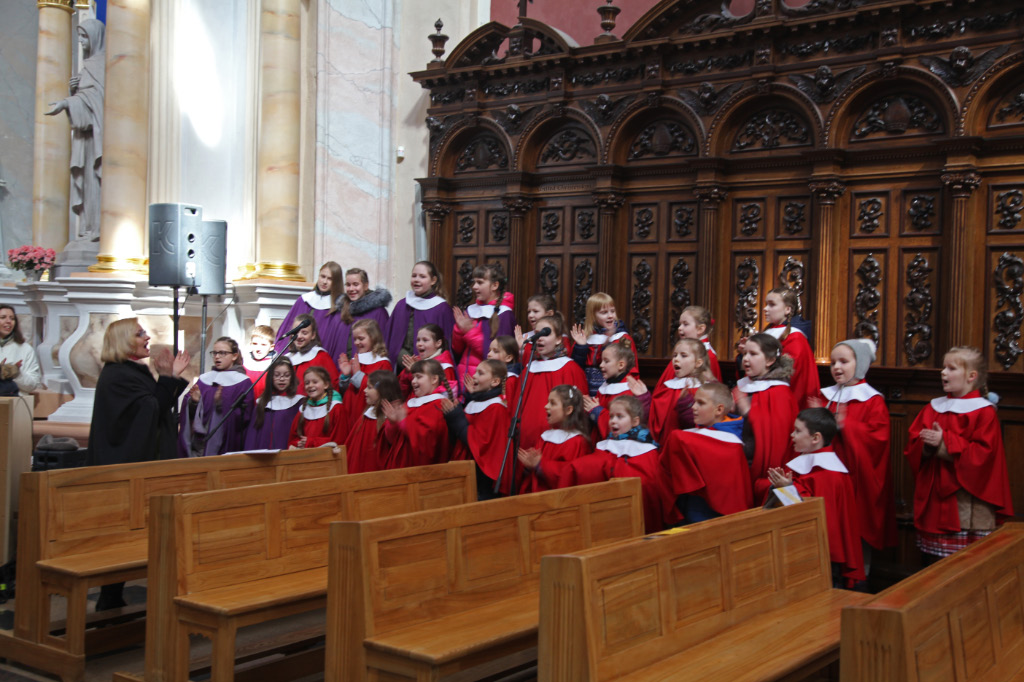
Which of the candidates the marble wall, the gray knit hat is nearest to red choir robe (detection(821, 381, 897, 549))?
the gray knit hat

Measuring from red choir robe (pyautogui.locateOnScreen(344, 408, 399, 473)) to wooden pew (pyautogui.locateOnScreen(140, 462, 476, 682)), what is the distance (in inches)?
61.6

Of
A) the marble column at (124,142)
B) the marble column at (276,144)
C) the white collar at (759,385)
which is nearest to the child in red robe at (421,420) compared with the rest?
the white collar at (759,385)

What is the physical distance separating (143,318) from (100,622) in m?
4.32

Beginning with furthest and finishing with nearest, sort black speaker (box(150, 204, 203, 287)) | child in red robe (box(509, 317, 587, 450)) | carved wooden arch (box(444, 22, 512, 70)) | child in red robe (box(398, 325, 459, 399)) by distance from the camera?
1. carved wooden arch (box(444, 22, 512, 70))
2. black speaker (box(150, 204, 203, 287))
3. child in red robe (box(398, 325, 459, 399))
4. child in red robe (box(509, 317, 587, 450))

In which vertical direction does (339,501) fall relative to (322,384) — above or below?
below

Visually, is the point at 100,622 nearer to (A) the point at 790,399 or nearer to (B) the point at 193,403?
(B) the point at 193,403

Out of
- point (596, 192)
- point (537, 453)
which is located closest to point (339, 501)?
point (537, 453)

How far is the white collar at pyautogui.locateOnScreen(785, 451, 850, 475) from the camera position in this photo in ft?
16.2

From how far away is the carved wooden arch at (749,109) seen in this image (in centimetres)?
Answer: 724

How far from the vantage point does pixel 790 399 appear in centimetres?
558

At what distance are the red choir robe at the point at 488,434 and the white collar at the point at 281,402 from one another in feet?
4.70

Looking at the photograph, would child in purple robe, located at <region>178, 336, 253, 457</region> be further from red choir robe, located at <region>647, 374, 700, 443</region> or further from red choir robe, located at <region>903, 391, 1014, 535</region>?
red choir robe, located at <region>903, 391, 1014, 535</region>

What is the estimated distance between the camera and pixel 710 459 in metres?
4.91

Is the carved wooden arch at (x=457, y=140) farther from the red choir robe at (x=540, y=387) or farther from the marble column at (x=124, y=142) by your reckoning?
the red choir robe at (x=540, y=387)
